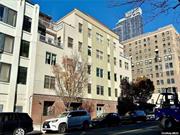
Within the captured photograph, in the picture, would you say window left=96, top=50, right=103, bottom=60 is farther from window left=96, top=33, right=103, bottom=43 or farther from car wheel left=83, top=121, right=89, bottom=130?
car wheel left=83, top=121, right=89, bottom=130

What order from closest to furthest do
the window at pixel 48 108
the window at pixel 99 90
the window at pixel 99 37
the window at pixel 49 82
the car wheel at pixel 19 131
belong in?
the car wheel at pixel 19 131 < the window at pixel 48 108 < the window at pixel 49 82 < the window at pixel 99 90 < the window at pixel 99 37

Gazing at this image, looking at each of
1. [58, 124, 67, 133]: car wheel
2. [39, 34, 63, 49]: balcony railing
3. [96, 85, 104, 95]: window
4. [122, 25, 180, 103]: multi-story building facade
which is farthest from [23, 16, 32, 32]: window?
[122, 25, 180, 103]: multi-story building facade

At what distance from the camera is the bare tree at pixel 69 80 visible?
2763cm

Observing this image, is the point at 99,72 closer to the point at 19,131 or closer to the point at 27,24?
the point at 27,24

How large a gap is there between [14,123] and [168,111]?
36.4 ft

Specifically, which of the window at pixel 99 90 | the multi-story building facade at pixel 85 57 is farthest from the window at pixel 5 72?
the window at pixel 99 90

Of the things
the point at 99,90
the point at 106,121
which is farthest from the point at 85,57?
the point at 106,121

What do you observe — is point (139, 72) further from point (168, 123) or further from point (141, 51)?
point (168, 123)

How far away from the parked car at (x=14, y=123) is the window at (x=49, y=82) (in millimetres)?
11173

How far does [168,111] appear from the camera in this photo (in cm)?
1464

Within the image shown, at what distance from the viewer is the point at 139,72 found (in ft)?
292

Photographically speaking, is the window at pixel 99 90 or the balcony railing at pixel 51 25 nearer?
the balcony railing at pixel 51 25

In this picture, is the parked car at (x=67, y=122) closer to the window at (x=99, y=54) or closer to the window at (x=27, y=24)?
the window at (x=27, y=24)

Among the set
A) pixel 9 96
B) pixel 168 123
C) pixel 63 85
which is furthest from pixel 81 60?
pixel 168 123
